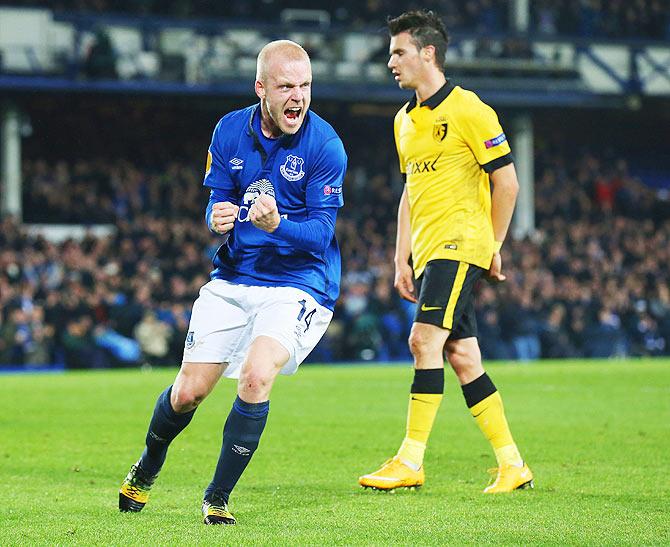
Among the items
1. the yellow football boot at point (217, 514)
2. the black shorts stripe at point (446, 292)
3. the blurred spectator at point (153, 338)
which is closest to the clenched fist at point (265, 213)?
the yellow football boot at point (217, 514)

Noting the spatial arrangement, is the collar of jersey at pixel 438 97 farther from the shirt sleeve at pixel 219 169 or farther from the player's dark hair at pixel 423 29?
the shirt sleeve at pixel 219 169

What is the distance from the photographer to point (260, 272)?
20.2 ft

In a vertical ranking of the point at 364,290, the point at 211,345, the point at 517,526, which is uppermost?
the point at 211,345

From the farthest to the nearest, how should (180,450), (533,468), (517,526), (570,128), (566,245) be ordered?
(570,128), (566,245), (180,450), (533,468), (517,526)

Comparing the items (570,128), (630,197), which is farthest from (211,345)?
(570,128)

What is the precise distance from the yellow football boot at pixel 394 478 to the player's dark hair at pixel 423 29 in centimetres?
233

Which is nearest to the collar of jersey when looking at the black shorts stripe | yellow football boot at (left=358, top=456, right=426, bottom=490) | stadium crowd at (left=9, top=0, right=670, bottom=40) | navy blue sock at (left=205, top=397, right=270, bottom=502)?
the black shorts stripe

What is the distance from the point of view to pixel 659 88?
34.0 m

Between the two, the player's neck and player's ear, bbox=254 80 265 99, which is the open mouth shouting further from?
the player's neck

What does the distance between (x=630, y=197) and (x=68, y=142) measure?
14307mm

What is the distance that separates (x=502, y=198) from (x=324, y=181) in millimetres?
1568

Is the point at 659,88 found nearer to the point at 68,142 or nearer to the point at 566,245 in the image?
the point at 566,245

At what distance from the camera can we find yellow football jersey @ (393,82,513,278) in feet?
24.0

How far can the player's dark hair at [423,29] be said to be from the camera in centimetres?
739
